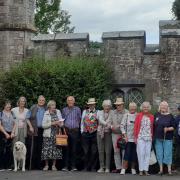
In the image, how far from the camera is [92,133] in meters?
12.9

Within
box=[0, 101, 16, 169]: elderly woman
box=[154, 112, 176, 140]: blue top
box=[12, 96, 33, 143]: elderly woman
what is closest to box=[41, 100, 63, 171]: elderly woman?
box=[12, 96, 33, 143]: elderly woman

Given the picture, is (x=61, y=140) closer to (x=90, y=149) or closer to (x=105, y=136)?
(x=90, y=149)

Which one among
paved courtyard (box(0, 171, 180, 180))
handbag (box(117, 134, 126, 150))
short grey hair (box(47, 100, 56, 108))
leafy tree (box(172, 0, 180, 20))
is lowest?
paved courtyard (box(0, 171, 180, 180))

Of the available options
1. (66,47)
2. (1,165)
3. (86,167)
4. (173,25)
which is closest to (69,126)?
(86,167)

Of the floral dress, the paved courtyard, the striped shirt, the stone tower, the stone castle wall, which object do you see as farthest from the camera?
the stone tower

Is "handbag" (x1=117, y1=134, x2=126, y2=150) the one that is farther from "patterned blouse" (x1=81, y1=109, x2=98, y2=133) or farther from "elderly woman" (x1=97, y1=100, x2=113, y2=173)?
"patterned blouse" (x1=81, y1=109, x2=98, y2=133)

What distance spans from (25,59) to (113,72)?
279 cm

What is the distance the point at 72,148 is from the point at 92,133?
0.65 m

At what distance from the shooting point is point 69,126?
13047 millimetres

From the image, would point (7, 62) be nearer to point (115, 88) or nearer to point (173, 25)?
point (115, 88)

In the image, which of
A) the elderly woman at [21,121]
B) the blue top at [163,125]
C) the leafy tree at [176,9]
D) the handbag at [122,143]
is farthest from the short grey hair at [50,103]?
the leafy tree at [176,9]

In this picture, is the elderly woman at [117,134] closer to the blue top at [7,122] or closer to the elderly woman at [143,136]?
the elderly woman at [143,136]

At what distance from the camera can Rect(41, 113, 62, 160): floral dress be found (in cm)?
1284

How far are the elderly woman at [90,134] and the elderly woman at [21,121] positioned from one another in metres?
1.40
